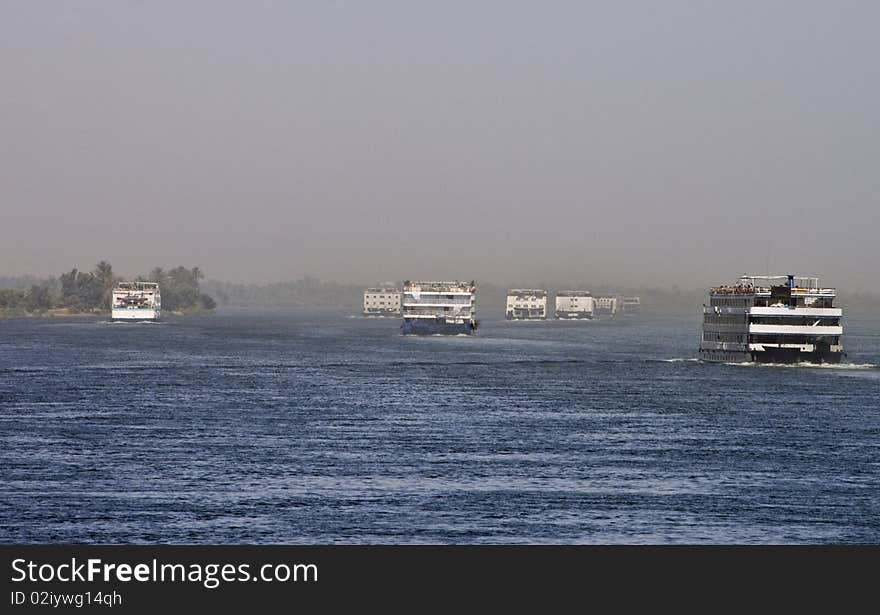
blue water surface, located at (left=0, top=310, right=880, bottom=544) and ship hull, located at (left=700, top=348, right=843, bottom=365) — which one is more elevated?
ship hull, located at (left=700, top=348, right=843, bottom=365)

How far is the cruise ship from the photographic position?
494 feet

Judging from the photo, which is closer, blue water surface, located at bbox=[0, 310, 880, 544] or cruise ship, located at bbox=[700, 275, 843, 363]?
blue water surface, located at bbox=[0, 310, 880, 544]

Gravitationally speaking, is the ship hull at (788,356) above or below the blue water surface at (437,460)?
above

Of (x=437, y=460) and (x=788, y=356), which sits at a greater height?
(x=788, y=356)

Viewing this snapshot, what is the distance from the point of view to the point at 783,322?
15250 cm

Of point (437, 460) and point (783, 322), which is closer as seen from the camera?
point (437, 460)

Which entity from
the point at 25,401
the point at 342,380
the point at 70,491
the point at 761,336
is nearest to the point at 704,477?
the point at 70,491

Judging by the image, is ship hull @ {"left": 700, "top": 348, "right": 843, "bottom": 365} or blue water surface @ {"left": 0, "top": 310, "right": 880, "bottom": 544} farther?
ship hull @ {"left": 700, "top": 348, "right": 843, "bottom": 365}

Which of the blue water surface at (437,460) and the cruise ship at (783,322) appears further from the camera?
the cruise ship at (783,322)

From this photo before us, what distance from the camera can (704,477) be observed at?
235 feet

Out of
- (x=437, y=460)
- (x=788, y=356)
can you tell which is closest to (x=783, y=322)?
(x=788, y=356)

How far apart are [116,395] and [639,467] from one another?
194 feet

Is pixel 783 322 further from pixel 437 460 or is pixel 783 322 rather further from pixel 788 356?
pixel 437 460

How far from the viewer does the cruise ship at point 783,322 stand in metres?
150
